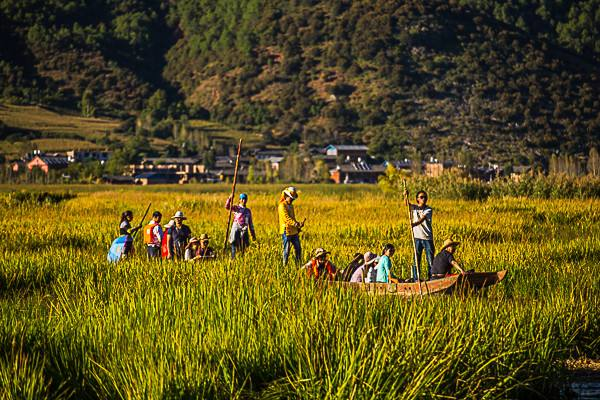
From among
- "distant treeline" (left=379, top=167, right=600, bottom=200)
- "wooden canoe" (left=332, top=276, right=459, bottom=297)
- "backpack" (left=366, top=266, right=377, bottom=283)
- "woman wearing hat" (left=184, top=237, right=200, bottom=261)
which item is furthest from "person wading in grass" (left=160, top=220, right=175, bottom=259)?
"distant treeline" (left=379, top=167, right=600, bottom=200)

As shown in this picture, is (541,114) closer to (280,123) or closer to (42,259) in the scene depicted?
(280,123)

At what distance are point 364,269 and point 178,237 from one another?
4.13m

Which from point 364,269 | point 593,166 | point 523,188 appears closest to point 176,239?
point 364,269

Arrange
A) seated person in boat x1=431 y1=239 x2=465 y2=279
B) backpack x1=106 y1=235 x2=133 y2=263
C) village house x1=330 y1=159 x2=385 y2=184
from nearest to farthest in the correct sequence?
seated person in boat x1=431 y1=239 x2=465 y2=279 → backpack x1=106 y1=235 x2=133 y2=263 → village house x1=330 y1=159 x2=385 y2=184

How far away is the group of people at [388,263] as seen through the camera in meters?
15.0

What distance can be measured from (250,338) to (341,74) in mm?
182887

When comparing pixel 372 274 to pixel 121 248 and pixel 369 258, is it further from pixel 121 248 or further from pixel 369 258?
pixel 121 248

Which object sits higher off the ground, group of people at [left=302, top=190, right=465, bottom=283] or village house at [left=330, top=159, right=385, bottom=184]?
group of people at [left=302, top=190, right=465, bottom=283]

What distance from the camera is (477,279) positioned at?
13750mm

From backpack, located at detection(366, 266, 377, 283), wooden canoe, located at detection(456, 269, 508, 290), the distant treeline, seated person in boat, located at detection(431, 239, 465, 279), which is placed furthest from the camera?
the distant treeline

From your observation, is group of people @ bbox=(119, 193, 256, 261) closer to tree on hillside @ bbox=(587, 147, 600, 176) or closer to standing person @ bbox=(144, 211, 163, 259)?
standing person @ bbox=(144, 211, 163, 259)

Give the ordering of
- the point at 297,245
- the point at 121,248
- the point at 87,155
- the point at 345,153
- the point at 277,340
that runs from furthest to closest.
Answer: the point at 345,153, the point at 87,155, the point at 297,245, the point at 121,248, the point at 277,340

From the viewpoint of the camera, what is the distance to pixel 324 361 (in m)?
8.84

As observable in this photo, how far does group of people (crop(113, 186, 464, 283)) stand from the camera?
1518cm
